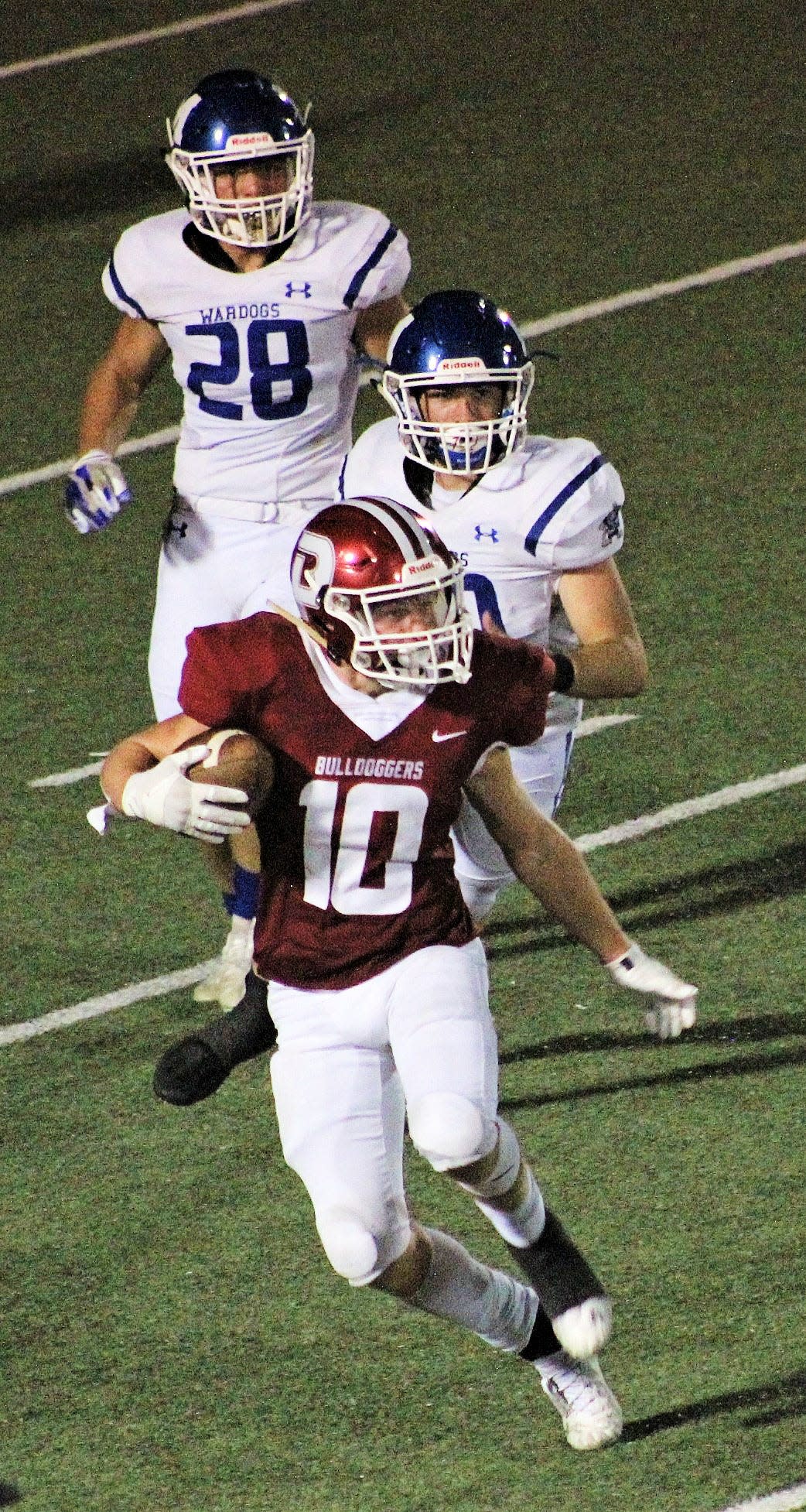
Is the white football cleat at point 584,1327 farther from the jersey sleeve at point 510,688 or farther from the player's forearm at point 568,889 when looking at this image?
the jersey sleeve at point 510,688

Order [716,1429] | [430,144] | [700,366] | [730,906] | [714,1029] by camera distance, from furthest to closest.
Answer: [430,144] → [700,366] → [730,906] → [714,1029] → [716,1429]

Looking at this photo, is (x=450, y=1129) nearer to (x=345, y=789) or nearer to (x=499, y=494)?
(x=345, y=789)

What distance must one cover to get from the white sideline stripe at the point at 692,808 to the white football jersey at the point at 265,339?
3.92 feet

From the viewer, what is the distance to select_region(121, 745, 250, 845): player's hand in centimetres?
353

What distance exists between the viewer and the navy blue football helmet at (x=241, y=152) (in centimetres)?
523

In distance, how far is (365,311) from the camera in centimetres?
545

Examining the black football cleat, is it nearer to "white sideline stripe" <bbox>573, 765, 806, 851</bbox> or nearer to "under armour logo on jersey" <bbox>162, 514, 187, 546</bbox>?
"under armour logo on jersey" <bbox>162, 514, 187, 546</bbox>

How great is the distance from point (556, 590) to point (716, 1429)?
1590 millimetres

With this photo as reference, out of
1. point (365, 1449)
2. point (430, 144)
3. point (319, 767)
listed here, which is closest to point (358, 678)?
point (319, 767)

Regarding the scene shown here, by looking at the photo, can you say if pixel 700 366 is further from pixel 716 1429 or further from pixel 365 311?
pixel 716 1429

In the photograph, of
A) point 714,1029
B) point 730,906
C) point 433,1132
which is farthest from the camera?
point 730,906

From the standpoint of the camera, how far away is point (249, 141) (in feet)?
17.1

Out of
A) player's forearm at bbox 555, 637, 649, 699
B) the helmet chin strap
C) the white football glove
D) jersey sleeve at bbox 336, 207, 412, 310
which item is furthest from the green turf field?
jersey sleeve at bbox 336, 207, 412, 310

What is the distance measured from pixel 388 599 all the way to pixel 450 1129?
797 mm
